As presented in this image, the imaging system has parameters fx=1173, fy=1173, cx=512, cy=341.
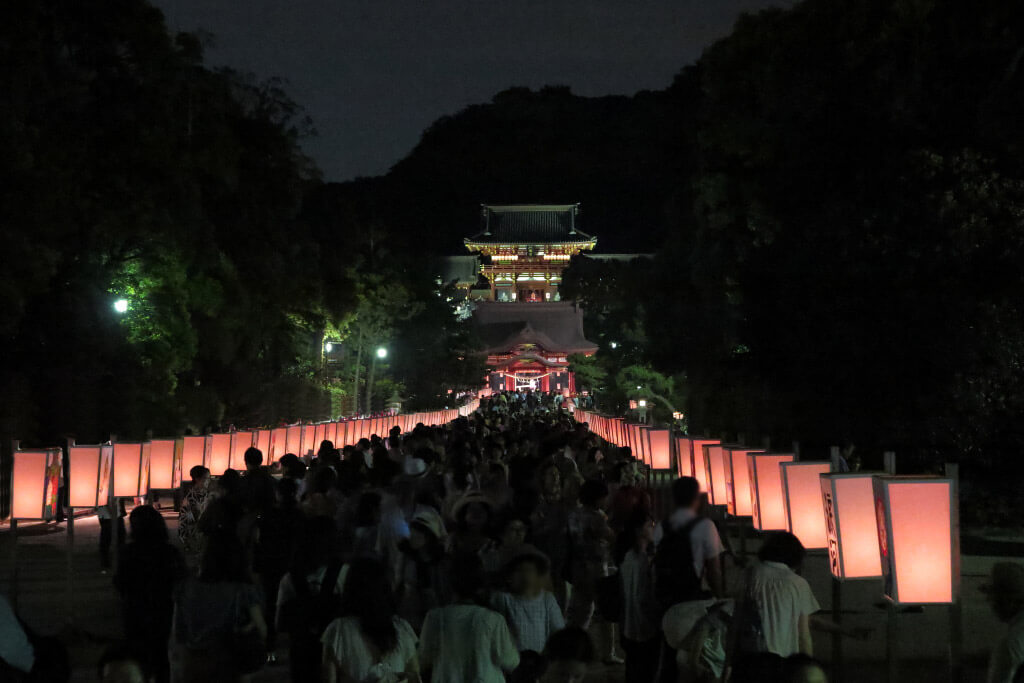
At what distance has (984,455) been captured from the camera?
15.1 meters

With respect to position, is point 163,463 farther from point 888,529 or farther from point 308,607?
point 888,529

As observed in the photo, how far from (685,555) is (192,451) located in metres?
12.3

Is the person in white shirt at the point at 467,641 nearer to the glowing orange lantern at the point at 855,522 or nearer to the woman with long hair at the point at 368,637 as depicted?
the woman with long hair at the point at 368,637

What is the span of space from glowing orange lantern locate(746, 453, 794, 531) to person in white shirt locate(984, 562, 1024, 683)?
5863 mm

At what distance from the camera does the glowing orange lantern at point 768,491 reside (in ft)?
35.6

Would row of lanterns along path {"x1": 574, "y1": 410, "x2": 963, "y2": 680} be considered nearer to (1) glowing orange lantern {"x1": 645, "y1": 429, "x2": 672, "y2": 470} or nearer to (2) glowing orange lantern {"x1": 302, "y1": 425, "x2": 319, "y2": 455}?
(1) glowing orange lantern {"x1": 645, "y1": 429, "x2": 672, "y2": 470}

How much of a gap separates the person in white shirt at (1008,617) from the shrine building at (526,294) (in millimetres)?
67363

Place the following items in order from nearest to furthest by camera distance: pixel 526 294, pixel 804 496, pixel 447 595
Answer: pixel 447 595 → pixel 804 496 → pixel 526 294

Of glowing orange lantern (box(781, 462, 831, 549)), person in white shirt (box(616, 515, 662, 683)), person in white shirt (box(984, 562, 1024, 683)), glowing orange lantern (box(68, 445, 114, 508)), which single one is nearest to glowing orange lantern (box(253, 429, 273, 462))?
glowing orange lantern (box(68, 445, 114, 508))

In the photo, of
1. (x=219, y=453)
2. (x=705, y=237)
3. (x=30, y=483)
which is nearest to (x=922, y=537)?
(x=30, y=483)

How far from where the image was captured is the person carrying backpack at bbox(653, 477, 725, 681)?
6582 mm

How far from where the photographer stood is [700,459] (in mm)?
15016

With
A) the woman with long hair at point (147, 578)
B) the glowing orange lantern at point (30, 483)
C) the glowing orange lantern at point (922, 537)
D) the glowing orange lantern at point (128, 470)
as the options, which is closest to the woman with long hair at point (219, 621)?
the woman with long hair at point (147, 578)

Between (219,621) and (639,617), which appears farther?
(639,617)
